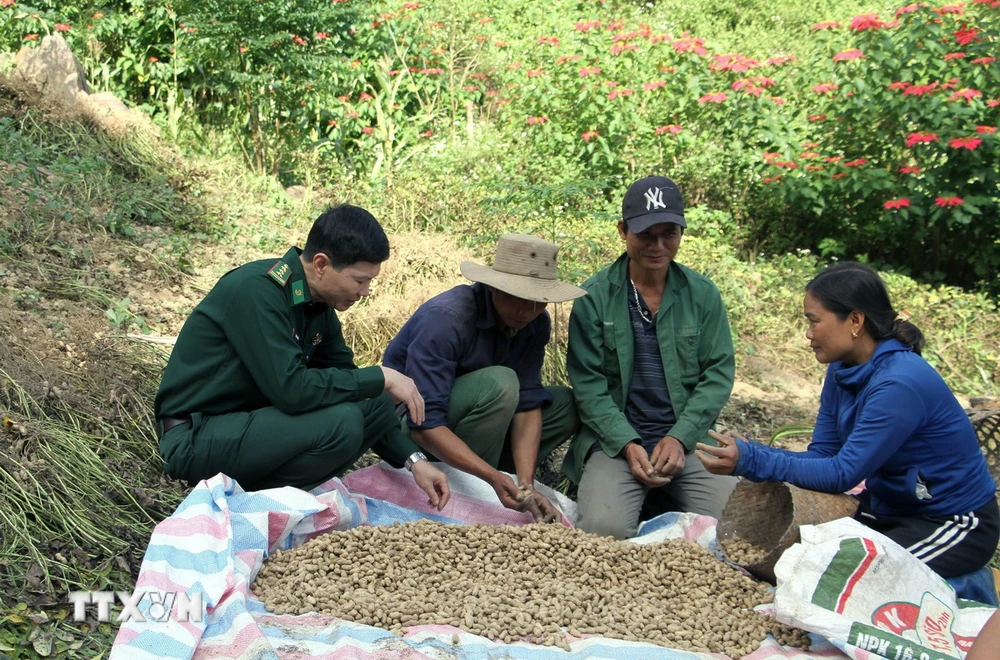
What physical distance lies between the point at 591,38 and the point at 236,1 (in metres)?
2.50

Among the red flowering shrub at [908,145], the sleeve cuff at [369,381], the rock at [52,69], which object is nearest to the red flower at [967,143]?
the red flowering shrub at [908,145]

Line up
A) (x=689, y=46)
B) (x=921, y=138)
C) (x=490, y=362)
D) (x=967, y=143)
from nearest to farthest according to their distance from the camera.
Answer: (x=490, y=362) < (x=967, y=143) < (x=921, y=138) < (x=689, y=46)

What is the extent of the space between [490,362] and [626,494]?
67cm

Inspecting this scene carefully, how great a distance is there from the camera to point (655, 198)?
337 cm

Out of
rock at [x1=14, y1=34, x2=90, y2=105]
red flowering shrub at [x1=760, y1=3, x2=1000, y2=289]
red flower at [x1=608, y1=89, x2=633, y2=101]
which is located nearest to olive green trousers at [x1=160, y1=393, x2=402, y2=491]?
red flower at [x1=608, y1=89, x2=633, y2=101]

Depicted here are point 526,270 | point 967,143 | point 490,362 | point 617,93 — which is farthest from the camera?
point 617,93

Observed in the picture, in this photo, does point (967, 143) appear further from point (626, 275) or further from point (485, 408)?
point (485, 408)

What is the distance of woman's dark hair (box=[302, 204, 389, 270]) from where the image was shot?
2920mm

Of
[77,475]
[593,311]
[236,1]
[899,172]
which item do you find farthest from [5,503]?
[899,172]

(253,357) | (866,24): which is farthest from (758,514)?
(866,24)

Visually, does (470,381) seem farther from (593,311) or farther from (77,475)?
(77,475)

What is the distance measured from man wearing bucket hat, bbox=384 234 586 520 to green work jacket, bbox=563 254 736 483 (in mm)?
155

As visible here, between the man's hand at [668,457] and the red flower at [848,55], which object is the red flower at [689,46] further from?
the man's hand at [668,457]

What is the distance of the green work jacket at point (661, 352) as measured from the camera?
3.51 metres
